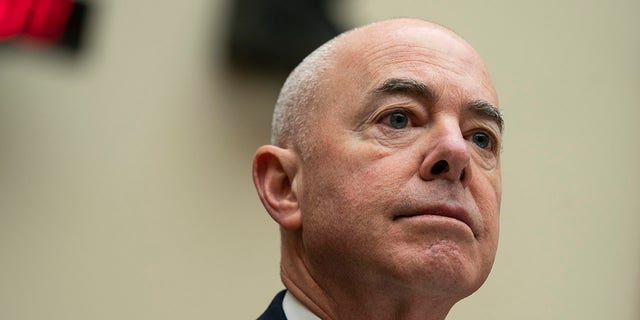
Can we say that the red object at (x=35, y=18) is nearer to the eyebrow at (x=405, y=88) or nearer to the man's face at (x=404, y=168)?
the man's face at (x=404, y=168)

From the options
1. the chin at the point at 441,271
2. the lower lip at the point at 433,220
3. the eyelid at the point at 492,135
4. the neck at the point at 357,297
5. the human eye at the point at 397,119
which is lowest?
the neck at the point at 357,297

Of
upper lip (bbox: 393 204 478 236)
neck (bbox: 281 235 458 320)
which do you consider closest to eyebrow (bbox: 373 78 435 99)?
upper lip (bbox: 393 204 478 236)

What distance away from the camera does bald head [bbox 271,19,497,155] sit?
7.49 feet

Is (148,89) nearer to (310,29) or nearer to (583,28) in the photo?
(310,29)

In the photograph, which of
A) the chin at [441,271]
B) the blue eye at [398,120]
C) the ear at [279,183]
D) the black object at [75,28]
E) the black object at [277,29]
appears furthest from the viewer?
the black object at [277,29]

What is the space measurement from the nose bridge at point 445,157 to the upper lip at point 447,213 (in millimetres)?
64

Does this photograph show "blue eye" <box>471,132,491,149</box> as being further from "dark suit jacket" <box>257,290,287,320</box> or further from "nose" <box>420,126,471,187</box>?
"dark suit jacket" <box>257,290,287,320</box>

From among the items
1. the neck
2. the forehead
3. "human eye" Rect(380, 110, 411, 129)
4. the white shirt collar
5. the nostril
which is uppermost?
the forehead

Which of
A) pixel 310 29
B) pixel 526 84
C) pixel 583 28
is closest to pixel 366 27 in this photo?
pixel 310 29

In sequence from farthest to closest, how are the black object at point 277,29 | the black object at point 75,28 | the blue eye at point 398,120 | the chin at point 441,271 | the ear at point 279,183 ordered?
the black object at point 277,29, the black object at point 75,28, the ear at point 279,183, the blue eye at point 398,120, the chin at point 441,271

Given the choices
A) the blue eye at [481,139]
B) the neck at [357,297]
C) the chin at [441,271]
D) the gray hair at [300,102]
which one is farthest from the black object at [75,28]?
the chin at [441,271]

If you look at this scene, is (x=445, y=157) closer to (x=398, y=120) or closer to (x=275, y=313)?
(x=398, y=120)

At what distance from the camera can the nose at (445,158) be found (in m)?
2.04

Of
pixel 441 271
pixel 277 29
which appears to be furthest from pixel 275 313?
pixel 277 29
